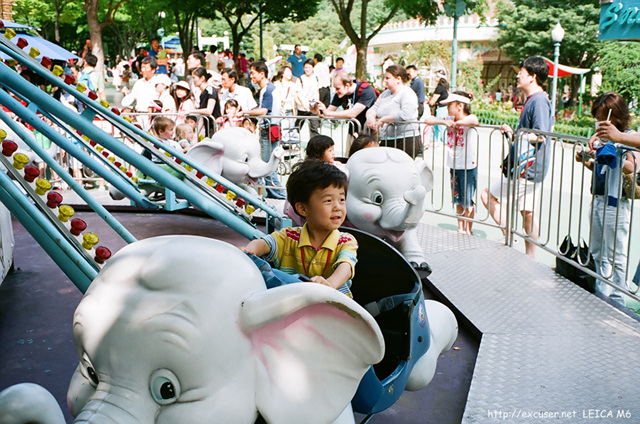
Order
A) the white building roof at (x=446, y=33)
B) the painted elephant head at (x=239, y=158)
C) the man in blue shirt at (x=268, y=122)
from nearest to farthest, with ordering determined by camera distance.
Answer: the painted elephant head at (x=239, y=158)
the man in blue shirt at (x=268, y=122)
the white building roof at (x=446, y=33)

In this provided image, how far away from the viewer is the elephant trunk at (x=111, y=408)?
1416 millimetres

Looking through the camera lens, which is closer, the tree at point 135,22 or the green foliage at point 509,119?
the green foliage at point 509,119

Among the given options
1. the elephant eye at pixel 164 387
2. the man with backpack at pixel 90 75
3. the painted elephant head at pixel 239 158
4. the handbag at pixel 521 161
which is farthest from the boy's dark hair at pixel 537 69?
the man with backpack at pixel 90 75

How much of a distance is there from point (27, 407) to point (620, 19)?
18.4 m

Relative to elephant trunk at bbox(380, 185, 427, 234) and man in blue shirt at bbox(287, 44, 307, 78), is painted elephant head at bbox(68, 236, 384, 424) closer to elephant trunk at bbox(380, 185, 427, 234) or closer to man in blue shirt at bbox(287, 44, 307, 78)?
elephant trunk at bbox(380, 185, 427, 234)

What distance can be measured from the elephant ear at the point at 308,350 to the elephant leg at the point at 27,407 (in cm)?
50

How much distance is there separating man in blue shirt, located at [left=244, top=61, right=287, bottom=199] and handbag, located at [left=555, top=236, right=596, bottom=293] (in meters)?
3.28

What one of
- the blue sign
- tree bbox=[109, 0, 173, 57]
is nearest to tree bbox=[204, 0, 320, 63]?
tree bbox=[109, 0, 173, 57]

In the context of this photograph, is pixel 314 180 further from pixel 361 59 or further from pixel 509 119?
pixel 509 119

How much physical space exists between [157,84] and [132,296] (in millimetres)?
8075

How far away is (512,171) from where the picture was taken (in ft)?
→ 18.1

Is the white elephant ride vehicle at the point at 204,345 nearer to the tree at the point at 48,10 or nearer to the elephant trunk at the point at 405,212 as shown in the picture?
the elephant trunk at the point at 405,212

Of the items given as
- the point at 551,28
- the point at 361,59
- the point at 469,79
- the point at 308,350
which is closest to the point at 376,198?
the point at 308,350

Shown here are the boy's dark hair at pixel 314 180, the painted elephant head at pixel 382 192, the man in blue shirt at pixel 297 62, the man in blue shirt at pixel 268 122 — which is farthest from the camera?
the man in blue shirt at pixel 297 62
